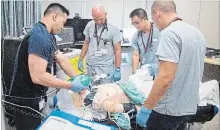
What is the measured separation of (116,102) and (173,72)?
78 centimetres

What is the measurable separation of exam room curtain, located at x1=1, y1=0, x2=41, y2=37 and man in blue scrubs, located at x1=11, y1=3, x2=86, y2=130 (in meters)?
1.27

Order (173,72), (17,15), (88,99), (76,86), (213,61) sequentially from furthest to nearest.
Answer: (213,61) < (17,15) < (88,99) < (76,86) < (173,72)

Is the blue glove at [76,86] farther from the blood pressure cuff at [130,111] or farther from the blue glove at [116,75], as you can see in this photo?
the blue glove at [116,75]

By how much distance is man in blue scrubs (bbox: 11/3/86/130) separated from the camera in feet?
4.86

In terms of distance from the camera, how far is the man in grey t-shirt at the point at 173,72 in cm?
131

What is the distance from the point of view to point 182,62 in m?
1.33

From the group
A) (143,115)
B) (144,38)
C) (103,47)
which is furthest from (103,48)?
(143,115)

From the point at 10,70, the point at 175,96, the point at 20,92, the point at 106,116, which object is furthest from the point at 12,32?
the point at 175,96

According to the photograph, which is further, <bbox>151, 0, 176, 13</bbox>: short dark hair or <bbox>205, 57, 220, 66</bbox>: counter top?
<bbox>205, 57, 220, 66</bbox>: counter top

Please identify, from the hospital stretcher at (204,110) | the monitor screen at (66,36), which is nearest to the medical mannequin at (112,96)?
the hospital stretcher at (204,110)

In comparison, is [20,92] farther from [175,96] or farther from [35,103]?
[175,96]

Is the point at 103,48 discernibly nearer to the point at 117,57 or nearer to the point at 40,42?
the point at 117,57

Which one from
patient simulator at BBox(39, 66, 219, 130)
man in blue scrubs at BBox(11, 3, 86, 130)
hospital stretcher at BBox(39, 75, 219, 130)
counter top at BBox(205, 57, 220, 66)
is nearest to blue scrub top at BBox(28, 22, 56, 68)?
man in blue scrubs at BBox(11, 3, 86, 130)

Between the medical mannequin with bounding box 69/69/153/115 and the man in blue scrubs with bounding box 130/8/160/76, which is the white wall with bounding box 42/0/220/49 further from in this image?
the medical mannequin with bounding box 69/69/153/115
